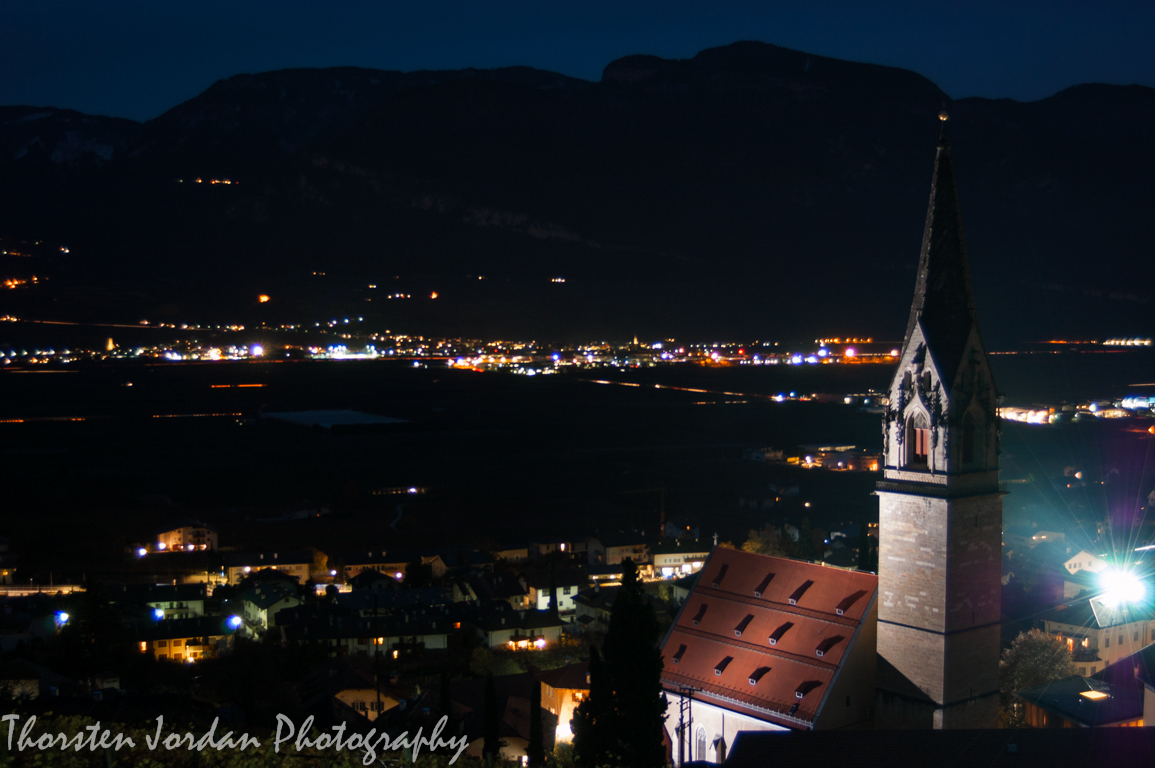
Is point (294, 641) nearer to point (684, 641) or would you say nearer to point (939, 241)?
point (684, 641)

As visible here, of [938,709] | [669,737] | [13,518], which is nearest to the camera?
[938,709]

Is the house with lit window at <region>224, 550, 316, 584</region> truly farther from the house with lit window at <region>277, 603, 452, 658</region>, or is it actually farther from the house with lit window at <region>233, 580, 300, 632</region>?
the house with lit window at <region>277, 603, 452, 658</region>

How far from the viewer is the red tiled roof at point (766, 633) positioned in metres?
21.6

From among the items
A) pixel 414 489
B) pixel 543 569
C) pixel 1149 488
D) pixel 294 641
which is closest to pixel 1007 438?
pixel 1149 488

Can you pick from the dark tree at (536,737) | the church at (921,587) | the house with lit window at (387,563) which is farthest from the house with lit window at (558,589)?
the church at (921,587)

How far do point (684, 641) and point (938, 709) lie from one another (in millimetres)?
6179

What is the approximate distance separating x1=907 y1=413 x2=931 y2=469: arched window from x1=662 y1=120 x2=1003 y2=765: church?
3 cm

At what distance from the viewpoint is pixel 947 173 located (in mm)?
22047

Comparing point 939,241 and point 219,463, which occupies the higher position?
point 939,241

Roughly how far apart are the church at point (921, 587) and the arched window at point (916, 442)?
31 millimetres

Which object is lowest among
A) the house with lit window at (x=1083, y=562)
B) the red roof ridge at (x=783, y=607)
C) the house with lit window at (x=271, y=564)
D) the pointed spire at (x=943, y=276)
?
the house with lit window at (x=271, y=564)

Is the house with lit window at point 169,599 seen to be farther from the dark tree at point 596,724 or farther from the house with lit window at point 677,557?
the dark tree at point 596,724

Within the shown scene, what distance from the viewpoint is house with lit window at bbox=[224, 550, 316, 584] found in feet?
173

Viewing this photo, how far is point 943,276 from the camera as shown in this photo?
22.0 meters
